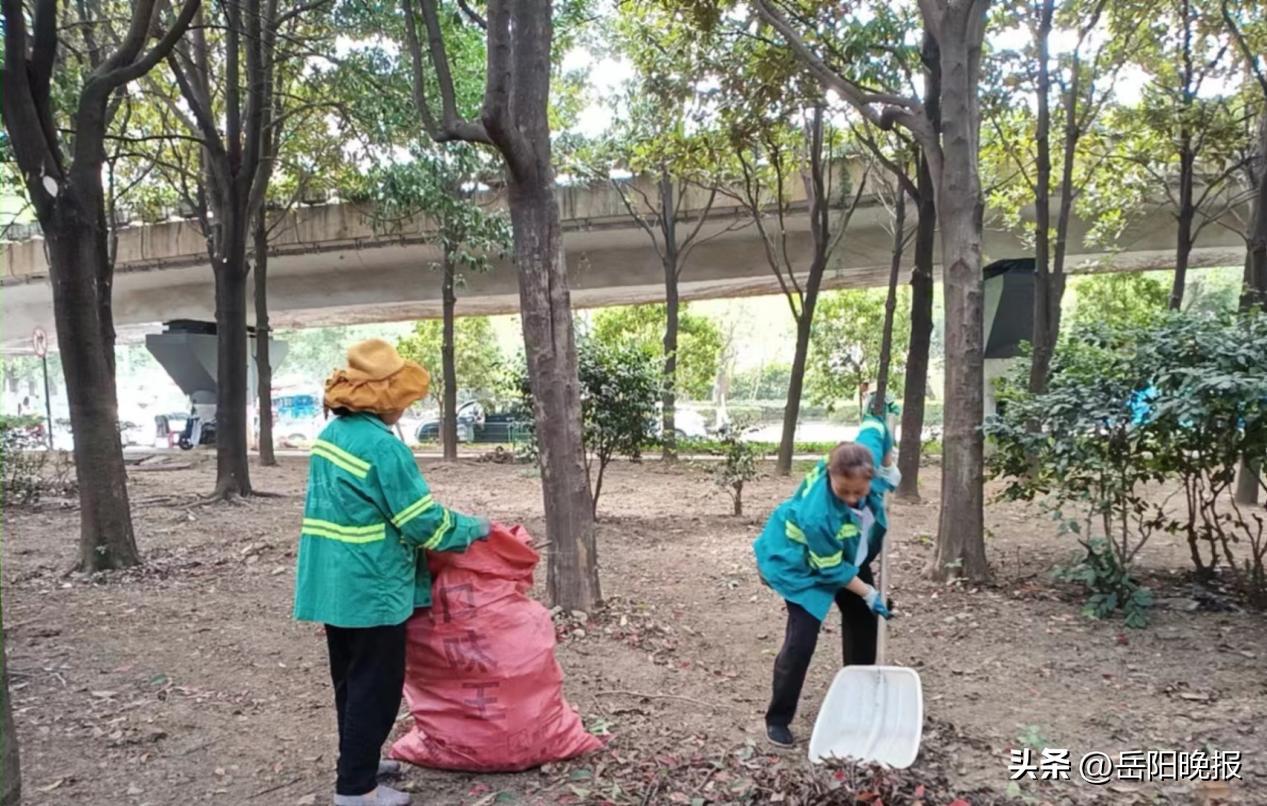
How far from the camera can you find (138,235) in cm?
1919

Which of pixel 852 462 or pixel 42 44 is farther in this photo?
pixel 42 44

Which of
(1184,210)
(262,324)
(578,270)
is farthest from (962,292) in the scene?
(578,270)

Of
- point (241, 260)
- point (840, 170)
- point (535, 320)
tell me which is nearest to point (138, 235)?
point (241, 260)

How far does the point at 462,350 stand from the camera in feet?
84.4

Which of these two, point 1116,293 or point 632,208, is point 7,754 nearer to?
point 632,208

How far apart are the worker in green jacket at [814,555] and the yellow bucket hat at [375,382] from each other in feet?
5.49

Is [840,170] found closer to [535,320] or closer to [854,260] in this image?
[854,260]

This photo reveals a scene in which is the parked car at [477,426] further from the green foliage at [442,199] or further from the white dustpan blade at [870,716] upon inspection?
the white dustpan blade at [870,716]

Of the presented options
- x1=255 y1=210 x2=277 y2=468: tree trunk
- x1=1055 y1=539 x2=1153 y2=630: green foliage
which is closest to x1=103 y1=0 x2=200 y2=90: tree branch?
x1=1055 y1=539 x2=1153 y2=630: green foliage

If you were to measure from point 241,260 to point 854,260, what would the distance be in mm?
12191

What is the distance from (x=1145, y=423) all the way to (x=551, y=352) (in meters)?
3.63

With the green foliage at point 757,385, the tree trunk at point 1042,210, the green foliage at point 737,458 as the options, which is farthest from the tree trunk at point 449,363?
the green foliage at point 757,385

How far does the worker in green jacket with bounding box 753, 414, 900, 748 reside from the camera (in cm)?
344

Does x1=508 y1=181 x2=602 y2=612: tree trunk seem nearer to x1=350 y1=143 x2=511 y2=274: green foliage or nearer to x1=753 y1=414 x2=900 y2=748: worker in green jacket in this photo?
x1=753 y1=414 x2=900 y2=748: worker in green jacket
